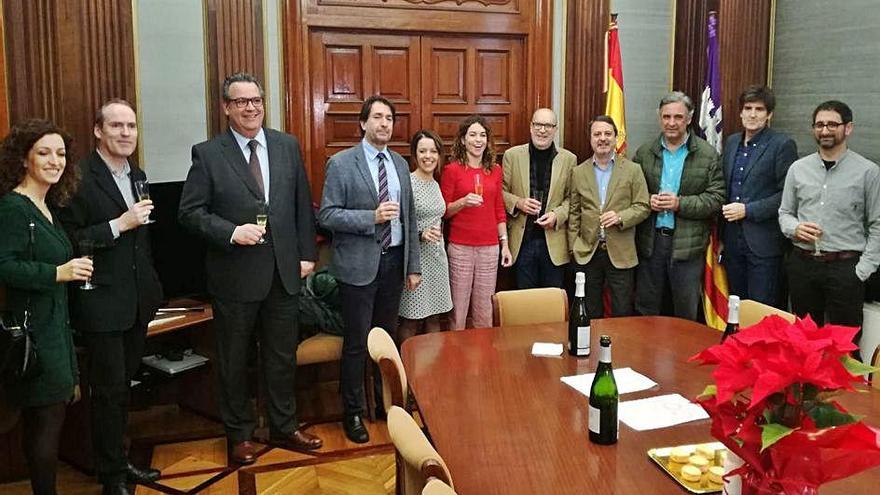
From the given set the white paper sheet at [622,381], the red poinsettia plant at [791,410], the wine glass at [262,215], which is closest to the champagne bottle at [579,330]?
the white paper sheet at [622,381]

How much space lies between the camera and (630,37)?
16.7 feet

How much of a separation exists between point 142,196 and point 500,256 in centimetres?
215

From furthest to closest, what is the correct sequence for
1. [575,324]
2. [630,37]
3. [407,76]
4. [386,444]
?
[630,37]
[407,76]
[386,444]
[575,324]

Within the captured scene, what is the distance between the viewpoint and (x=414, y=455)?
60.9 inches

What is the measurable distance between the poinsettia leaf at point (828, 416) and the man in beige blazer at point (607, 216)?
3.00 m

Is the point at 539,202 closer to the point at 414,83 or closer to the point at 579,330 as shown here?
the point at 414,83

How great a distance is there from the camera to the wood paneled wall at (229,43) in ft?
13.7

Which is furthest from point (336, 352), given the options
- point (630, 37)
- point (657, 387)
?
point (630, 37)

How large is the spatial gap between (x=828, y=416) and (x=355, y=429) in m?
2.86

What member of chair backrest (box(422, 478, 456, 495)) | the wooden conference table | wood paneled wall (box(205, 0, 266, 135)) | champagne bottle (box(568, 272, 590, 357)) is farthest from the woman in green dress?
chair backrest (box(422, 478, 456, 495))

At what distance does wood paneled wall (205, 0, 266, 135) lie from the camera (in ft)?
13.7

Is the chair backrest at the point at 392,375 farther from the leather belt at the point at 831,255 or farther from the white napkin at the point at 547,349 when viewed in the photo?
the leather belt at the point at 831,255

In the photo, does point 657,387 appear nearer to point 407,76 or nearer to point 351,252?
point 351,252

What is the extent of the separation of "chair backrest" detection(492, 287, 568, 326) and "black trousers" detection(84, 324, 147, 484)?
1531mm
